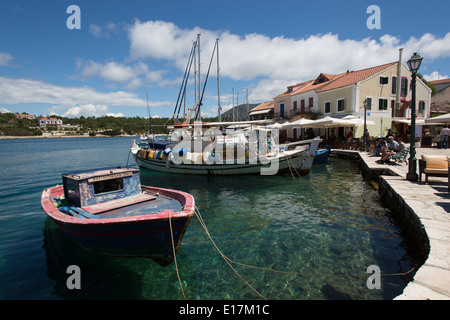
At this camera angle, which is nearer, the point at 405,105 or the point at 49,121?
the point at 405,105

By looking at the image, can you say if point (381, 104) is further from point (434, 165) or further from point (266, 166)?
point (434, 165)

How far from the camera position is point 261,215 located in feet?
29.5

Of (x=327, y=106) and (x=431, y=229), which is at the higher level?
(x=327, y=106)

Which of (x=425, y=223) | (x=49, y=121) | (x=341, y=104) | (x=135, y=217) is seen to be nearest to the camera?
(x=135, y=217)

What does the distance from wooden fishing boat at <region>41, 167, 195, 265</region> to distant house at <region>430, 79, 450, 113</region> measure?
4899cm

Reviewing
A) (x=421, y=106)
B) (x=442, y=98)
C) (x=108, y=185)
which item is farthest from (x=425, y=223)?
(x=442, y=98)

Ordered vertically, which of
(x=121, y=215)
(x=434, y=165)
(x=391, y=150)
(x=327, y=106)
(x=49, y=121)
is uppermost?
(x=49, y=121)

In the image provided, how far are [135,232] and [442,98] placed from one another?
5490 centimetres

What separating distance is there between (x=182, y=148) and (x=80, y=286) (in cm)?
1225

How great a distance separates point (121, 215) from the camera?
5727mm

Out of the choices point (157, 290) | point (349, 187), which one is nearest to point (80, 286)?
point (157, 290)

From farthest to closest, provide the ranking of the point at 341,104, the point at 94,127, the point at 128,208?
the point at 94,127, the point at 341,104, the point at 128,208

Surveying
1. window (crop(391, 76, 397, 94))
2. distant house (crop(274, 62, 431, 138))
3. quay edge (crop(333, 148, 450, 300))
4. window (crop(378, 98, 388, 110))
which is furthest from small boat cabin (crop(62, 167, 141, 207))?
window (crop(391, 76, 397, 94))
